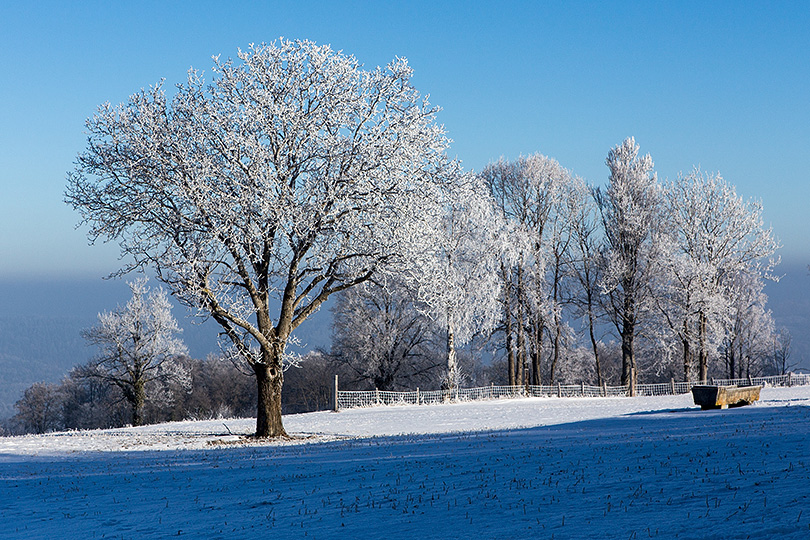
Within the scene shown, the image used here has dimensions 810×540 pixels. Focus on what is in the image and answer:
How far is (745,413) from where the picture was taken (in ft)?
67.5

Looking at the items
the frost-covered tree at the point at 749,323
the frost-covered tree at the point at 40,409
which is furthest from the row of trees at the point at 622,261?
the frost-covered tree at the point at 40,409

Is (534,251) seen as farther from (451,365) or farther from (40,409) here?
(40,409)

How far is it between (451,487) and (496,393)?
3367 cm

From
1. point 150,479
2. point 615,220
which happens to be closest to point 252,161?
point 150,479

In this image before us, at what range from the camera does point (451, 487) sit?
10.0 metres

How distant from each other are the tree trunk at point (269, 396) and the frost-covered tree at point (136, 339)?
31.5 metres

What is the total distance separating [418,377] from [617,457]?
155 feet

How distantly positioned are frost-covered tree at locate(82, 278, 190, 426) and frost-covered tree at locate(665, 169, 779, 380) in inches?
1428

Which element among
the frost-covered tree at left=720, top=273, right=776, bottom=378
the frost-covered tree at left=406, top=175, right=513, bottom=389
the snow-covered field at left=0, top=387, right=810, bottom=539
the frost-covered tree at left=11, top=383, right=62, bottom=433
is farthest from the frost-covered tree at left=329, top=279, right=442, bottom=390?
the frost-covered tree at left=11, top=383, right=62, bottom=433

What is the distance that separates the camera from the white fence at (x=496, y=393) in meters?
38.0

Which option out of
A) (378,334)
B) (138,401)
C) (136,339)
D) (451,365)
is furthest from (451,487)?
(136,339)

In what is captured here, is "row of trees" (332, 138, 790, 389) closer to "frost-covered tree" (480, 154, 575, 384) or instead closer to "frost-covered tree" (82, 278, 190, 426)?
"frost-covered tree" (480, 154, 575, 384)

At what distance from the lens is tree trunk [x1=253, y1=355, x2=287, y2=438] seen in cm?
2078

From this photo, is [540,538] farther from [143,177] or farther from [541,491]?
[143,177]
